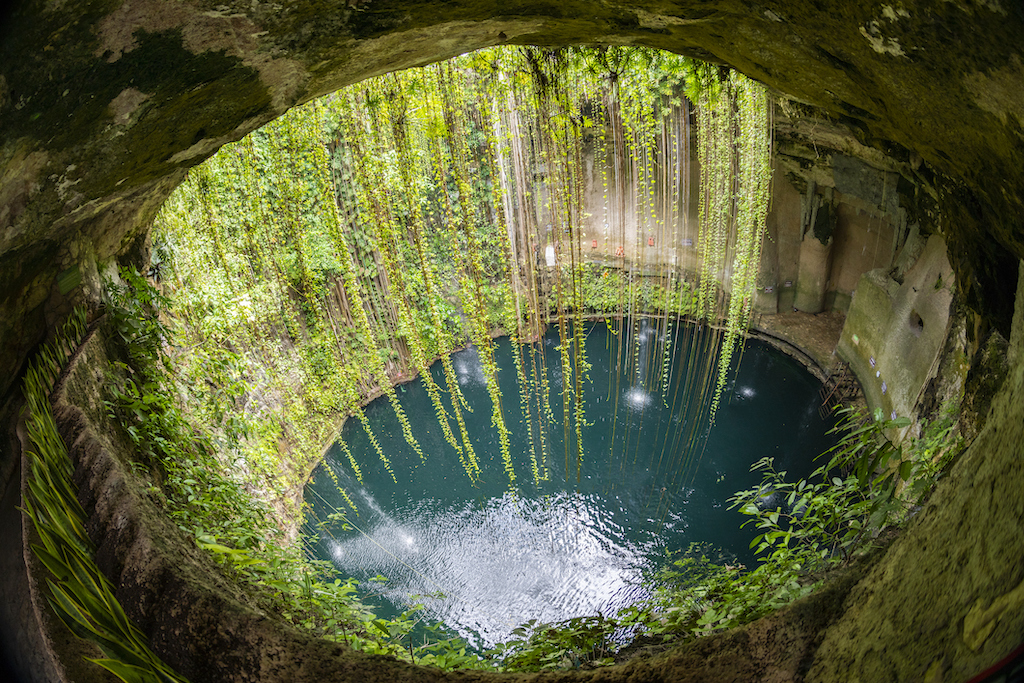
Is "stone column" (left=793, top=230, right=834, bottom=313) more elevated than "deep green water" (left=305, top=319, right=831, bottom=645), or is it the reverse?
"stone column" (left=793, top=230, right=834, bottom=313)

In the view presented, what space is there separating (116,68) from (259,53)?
40 cm

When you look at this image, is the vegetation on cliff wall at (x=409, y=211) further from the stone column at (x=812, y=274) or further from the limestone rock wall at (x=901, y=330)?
the limestone rock wall at (x=901, y=330)

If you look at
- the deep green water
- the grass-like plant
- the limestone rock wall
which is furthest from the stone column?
the grass-like plant

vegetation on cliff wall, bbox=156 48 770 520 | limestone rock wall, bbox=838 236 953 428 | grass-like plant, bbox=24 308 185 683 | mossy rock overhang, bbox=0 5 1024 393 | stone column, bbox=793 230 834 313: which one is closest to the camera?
mossy rock overhang, bbox=0 5 1024 393

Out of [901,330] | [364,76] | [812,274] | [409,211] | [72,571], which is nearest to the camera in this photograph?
[72,571]

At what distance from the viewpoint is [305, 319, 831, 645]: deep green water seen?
14.6ft

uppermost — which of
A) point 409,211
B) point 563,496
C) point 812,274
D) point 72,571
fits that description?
point 812,274

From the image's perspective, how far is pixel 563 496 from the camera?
202 inches

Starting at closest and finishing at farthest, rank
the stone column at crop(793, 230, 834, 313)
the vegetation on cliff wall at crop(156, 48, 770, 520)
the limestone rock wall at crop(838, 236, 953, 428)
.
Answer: the vegetation on cliff wall at crop(156, 48, 770, 520), the limestone rock wall at crop(838, 236, 953, 428), the stone column at crop(793, 230, 834, 313)

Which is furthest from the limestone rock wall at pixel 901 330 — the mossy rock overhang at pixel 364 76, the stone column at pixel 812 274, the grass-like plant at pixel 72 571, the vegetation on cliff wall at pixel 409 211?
the grass-like plant at pixel 72 571

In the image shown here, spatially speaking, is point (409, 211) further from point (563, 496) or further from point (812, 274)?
point (812, 274)

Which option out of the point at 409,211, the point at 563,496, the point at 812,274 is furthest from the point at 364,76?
A: the point at 812,274

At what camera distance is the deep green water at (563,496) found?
445cm

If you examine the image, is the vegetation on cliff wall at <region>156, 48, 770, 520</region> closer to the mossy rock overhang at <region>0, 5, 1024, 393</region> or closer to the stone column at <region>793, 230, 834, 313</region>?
the mossy rock overhang at <region>0, 5, 1024, 393</region>
